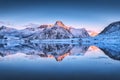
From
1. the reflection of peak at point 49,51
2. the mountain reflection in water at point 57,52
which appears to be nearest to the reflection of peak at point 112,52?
the mountain reflection in water at point 57,52

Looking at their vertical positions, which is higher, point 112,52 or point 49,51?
point 49,51

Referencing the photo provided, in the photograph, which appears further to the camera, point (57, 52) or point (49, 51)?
point (49, 51)

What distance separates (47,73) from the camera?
1263cm

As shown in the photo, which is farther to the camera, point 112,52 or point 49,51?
point 49,51

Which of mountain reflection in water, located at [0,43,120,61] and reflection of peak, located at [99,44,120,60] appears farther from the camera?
mountain reflection in water, located at [0,43,120,61]

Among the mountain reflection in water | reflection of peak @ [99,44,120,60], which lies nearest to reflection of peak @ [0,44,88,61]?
the mountain reflection in water

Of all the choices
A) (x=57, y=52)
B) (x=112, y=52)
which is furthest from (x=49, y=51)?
(x=112, y=52)

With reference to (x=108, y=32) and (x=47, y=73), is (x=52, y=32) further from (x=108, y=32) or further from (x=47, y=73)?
(x=47, y=73)

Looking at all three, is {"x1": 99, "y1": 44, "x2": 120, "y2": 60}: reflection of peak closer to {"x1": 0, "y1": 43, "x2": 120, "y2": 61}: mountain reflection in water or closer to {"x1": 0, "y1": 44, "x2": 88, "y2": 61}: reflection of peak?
{"x1": 0, "y1": 43, "x2": 120, "y2": 61}: mountain reflection in water

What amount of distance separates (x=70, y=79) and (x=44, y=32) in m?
113

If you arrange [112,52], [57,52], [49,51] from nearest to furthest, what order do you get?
[112,52] < [57,52] < [49,51]

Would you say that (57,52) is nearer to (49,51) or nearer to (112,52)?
(49,51)

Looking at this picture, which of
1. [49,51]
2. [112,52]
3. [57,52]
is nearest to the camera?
[112,52]

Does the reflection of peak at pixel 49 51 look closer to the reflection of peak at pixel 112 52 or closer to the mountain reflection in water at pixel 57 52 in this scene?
the mountain reflection in water at pixel 57 52
